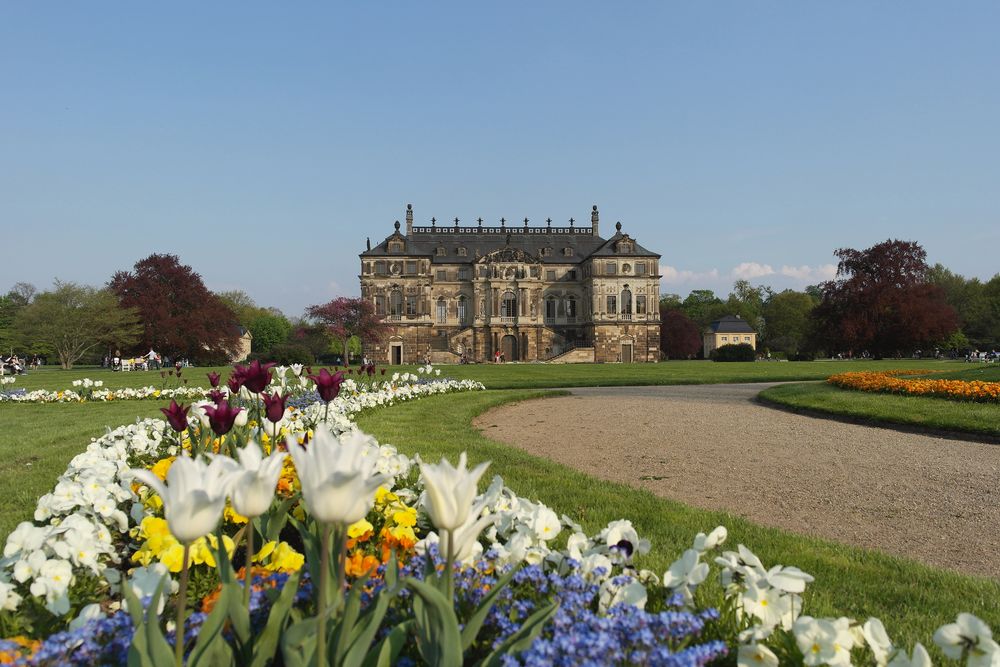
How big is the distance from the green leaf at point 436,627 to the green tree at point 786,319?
8200cm

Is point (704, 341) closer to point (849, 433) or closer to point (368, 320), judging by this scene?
point (368, 320)

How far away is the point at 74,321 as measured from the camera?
39.8m

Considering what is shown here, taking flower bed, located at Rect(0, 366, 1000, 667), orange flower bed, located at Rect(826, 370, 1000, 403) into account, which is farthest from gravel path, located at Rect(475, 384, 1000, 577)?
flower bed, located at Rect(0, 366, 1000, 667)

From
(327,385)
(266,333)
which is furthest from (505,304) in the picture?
(327,385)

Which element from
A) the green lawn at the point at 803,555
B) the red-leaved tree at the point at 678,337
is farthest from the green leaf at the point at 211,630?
the red-leaved tree at the point at 678,337

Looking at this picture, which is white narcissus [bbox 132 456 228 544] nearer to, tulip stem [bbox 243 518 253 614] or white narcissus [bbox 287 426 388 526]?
white narcissus [bbox 287 426 388 526]

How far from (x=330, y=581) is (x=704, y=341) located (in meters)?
78.9

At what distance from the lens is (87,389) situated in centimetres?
1722

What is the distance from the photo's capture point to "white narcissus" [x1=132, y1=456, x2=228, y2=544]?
149 cm

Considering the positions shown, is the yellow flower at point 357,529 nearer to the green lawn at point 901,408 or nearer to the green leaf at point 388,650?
the green leaf at point 388,650

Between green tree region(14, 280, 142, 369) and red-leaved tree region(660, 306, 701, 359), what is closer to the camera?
green tree region(14, 280, 142, 369)

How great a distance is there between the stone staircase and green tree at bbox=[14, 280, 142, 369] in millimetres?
32080

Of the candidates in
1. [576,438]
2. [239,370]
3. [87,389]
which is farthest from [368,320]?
[239,370]

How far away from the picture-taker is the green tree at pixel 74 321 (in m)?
39.7
